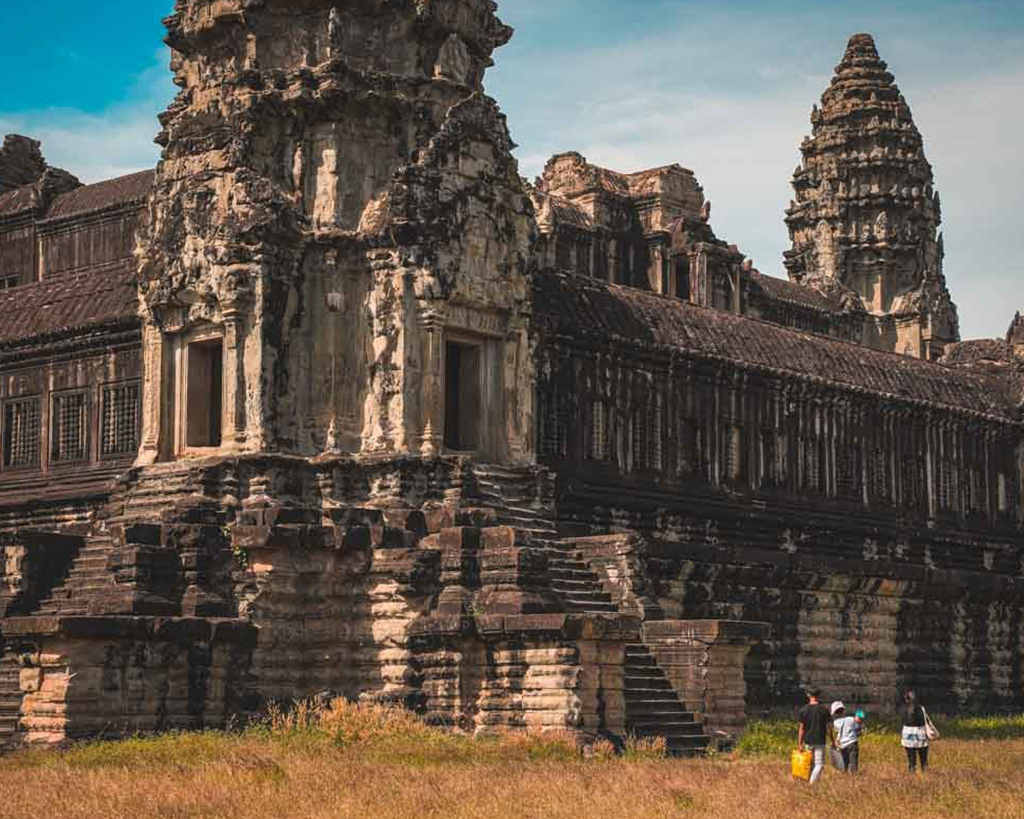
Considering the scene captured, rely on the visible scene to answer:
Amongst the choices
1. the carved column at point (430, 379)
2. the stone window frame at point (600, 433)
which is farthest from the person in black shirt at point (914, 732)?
the stone window frame at point (600, 433)

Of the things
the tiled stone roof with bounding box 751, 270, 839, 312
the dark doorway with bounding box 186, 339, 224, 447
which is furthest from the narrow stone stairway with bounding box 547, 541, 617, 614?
the tiled stone roof with bounding box 751, 270, 839, 312

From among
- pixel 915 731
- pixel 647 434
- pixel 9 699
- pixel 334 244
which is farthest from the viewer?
pixel 647 434

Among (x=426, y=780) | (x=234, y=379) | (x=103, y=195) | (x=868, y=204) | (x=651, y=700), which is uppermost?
(x=868, y=204)

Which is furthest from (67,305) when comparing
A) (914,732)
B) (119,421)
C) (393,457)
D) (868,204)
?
(868,204)

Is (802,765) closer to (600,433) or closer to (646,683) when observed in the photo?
(646,683)

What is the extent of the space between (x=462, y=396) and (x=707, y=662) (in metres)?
6.83

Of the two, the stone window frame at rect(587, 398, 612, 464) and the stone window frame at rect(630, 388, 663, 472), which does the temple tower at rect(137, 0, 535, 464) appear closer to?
the stone window frame at rect(587, 398, 612, 464)

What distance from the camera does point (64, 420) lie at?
134 ft

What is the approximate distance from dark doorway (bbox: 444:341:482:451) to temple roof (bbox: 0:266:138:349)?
222 inches

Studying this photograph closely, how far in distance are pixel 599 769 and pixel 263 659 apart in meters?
7.46

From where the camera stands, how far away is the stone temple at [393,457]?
108 ft

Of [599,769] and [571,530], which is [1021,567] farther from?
[599,769]

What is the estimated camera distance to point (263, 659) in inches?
1329

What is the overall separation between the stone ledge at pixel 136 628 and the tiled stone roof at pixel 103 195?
15178mm
